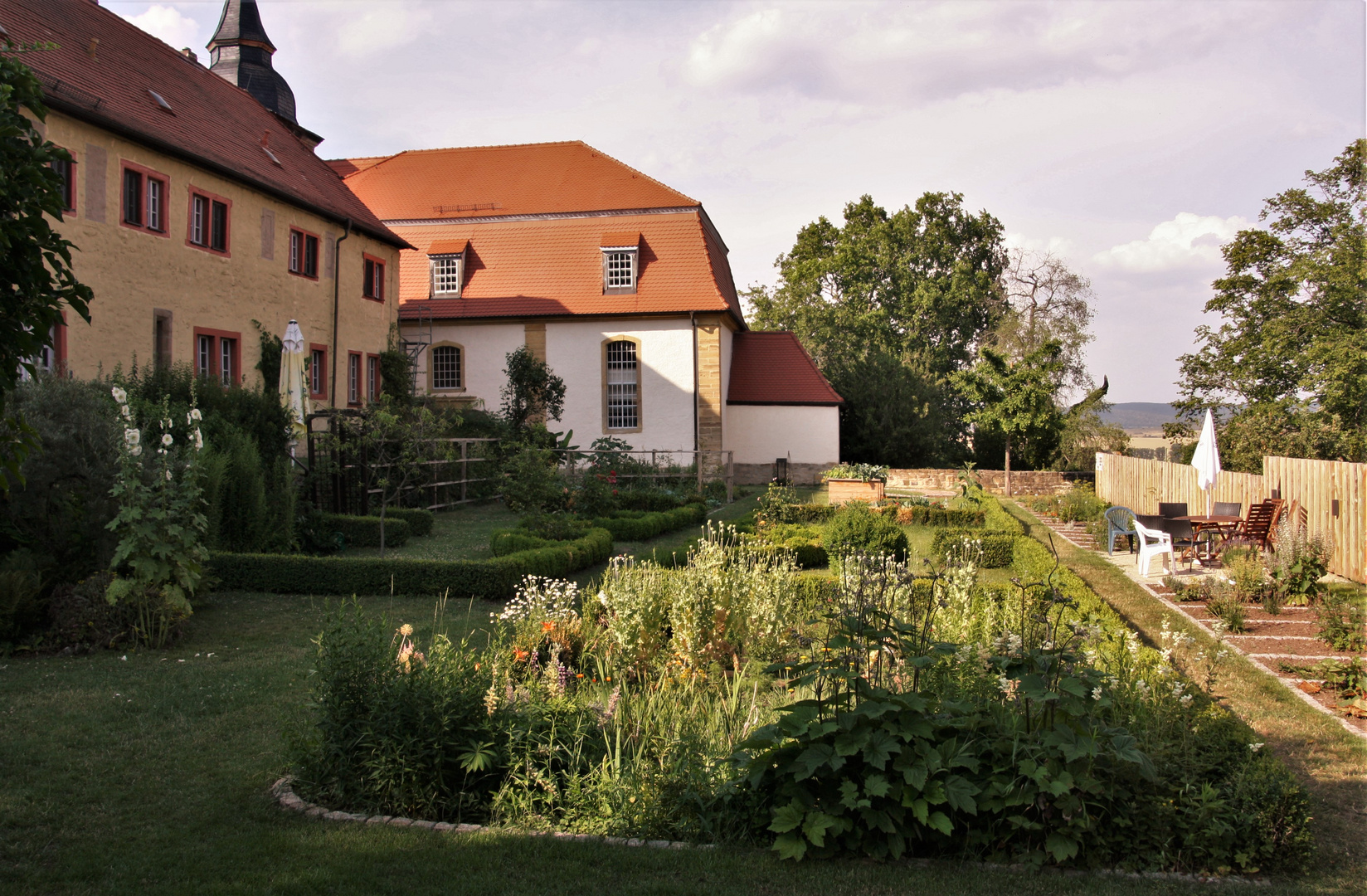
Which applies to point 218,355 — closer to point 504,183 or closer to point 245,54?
Result: point 245,54

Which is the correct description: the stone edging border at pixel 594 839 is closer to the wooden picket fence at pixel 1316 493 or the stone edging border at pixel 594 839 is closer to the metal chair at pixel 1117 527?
the wooden picket fence at pixel 1316 493

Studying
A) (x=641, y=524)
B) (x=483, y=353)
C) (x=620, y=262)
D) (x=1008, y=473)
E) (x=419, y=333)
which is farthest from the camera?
(x=419, y=333)

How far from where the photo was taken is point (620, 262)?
28.8 m

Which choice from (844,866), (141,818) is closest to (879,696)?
(844,866)

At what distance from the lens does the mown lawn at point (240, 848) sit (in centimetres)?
369

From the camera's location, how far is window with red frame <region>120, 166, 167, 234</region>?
15.6 m

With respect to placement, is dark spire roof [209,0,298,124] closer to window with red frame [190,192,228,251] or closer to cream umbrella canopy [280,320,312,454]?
window with red frame [190,192,228,251]

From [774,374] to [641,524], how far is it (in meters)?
16.4

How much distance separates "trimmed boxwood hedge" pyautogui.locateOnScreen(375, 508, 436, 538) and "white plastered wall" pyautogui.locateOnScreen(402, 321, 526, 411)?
13.8 m

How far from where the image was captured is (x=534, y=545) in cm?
1186

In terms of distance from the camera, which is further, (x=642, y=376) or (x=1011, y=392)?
(x=642, y=376)

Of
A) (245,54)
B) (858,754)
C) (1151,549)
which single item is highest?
(245,54)

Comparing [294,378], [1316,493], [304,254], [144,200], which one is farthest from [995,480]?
[144,200]

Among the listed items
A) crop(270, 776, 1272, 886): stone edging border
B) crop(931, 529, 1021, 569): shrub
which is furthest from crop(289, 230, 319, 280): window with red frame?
crop(270, 776, 1272, 886): stone edging border
